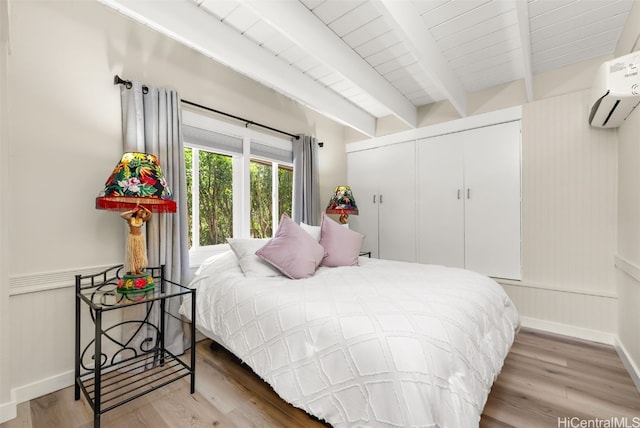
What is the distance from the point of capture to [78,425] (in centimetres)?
146

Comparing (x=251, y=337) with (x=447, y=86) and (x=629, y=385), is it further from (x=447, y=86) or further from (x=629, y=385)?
(x=447, y=86)

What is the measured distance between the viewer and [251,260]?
213 cm

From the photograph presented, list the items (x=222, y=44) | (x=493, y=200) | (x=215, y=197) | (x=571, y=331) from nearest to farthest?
(x=222, y=44)
(x=571, y=331)
(x=215, y=197)
(x=493, y=200)

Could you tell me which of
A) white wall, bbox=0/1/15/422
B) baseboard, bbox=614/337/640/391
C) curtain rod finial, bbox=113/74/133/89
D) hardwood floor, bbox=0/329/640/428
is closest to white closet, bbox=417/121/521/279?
baseboard, bbox=614/337/640/391

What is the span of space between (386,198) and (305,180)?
3.75 ft

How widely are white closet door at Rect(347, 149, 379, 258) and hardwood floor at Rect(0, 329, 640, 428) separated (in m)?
2.13

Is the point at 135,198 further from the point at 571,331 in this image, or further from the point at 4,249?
the point at 571,331

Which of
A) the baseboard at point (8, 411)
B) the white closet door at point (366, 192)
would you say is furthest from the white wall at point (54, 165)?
the white closet door at point (366, 192)

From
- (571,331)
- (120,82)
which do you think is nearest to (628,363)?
(571,331)

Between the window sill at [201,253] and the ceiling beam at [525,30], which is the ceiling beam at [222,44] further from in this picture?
the ceiling beam at [525,30]

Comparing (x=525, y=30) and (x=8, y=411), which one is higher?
(x=525, y=30)

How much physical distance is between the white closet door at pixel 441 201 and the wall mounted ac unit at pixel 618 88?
1.21 metres

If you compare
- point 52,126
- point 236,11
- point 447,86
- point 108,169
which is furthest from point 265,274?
point 447,86

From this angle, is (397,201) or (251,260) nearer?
(251,260)
